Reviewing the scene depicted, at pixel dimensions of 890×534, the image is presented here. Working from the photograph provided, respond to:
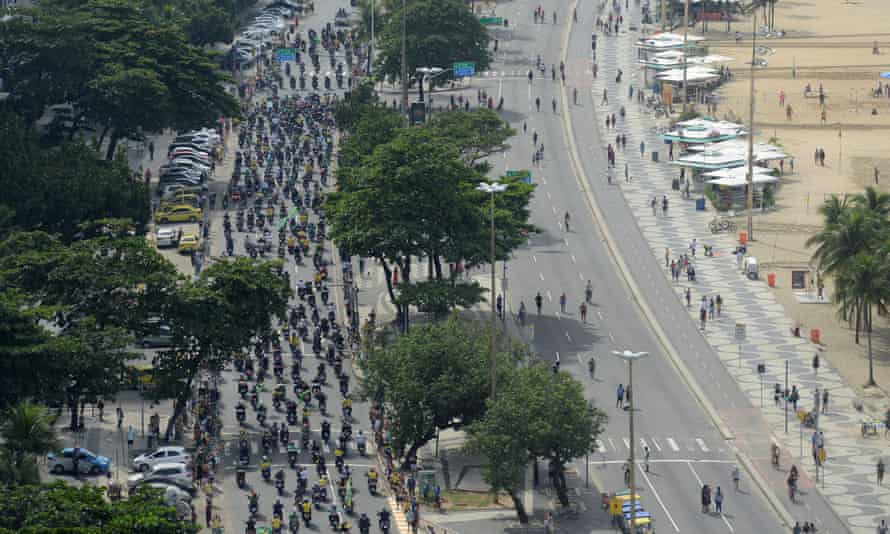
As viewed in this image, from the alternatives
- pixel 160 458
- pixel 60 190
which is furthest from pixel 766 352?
pixel 60 190

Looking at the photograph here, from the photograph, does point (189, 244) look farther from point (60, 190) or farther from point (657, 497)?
point (657, 497)

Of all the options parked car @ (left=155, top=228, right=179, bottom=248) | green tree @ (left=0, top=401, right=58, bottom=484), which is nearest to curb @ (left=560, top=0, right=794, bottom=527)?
parked car @ (left=155, top=228, right=179, bottom=248)

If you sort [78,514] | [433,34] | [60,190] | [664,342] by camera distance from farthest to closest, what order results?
[433,34] → [60,190] → [664,342] → [78,514]

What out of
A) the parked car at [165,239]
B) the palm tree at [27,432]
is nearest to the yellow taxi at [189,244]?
the parked car at [165,239]

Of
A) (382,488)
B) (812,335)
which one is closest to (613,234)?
(812,335)

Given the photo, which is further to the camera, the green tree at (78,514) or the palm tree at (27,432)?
the palm tree at (27,432)

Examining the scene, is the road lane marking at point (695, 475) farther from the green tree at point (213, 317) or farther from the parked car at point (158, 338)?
the parked car at point (158, 338)
